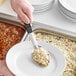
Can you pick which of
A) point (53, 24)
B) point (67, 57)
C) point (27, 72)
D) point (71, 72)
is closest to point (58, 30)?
point (53, 24)

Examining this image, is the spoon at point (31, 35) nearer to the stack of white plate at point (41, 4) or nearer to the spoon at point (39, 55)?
the spoon at point (39, 55)

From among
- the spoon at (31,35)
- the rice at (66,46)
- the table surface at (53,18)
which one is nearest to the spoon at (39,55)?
the spoon at (31,35)

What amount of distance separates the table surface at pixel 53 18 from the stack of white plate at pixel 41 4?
0.13 ft

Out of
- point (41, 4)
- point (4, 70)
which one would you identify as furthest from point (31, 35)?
point (41, 4)

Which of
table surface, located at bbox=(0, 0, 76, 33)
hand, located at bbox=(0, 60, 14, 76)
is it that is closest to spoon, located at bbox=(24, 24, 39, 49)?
hand, located at bbox=(0, 60, 14, 76)

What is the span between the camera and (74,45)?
5.67 ft

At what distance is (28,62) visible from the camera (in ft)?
4.96

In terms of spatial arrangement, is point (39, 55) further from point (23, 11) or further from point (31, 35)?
point (23, 11)

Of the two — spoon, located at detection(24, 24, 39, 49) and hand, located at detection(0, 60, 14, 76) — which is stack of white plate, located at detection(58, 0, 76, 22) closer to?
spoon, located at detection(24, 24, 39, 49)

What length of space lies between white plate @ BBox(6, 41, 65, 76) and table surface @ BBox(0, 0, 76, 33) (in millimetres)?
313

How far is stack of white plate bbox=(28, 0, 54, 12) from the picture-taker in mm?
1839

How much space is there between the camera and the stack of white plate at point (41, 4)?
72.4 inches

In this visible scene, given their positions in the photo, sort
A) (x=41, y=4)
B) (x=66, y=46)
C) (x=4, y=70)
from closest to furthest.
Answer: (x=4, y=70) → (x=66, y=46) → (x=41, y=4)

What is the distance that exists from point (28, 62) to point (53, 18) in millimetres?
483
